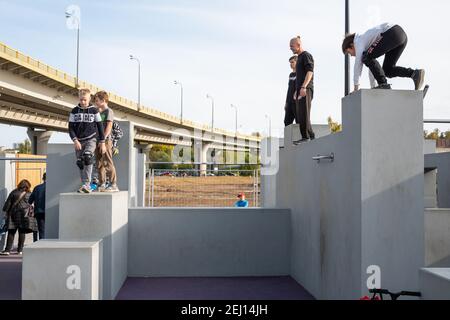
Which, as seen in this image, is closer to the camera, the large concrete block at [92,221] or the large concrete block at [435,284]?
the large concrete block at [435,284]

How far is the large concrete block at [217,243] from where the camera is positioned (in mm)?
10352

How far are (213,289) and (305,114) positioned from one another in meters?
3.39

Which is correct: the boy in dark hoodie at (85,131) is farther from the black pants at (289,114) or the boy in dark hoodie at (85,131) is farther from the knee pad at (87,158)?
the black pants at (289,114)

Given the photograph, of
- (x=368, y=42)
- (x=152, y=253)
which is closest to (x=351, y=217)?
(x=368, y=42)

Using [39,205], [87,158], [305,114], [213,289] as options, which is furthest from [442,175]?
[39,205]

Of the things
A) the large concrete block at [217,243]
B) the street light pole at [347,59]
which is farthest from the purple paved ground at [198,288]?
the street light pole at [347,59]

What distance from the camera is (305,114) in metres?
8.68

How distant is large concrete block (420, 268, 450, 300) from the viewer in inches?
164

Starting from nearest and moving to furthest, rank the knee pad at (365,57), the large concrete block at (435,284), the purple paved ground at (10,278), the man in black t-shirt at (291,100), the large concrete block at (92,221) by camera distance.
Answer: the large concrete block at (435,284) < the knee pad at (365,57) < the large concrete block at (92,221) < the purple paved ground at (10,278) < the man in black t-shirt at (291,100)

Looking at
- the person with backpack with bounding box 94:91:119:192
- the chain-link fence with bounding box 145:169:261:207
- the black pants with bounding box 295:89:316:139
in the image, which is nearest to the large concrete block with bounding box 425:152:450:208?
the chain-link fence with bounding box 145:169:261:207

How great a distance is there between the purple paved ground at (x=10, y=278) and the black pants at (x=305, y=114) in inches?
205

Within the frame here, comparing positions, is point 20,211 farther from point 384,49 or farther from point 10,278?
point 384,49

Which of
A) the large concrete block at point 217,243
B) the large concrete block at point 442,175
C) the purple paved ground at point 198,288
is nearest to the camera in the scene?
the purple paved ground at point 198,288
